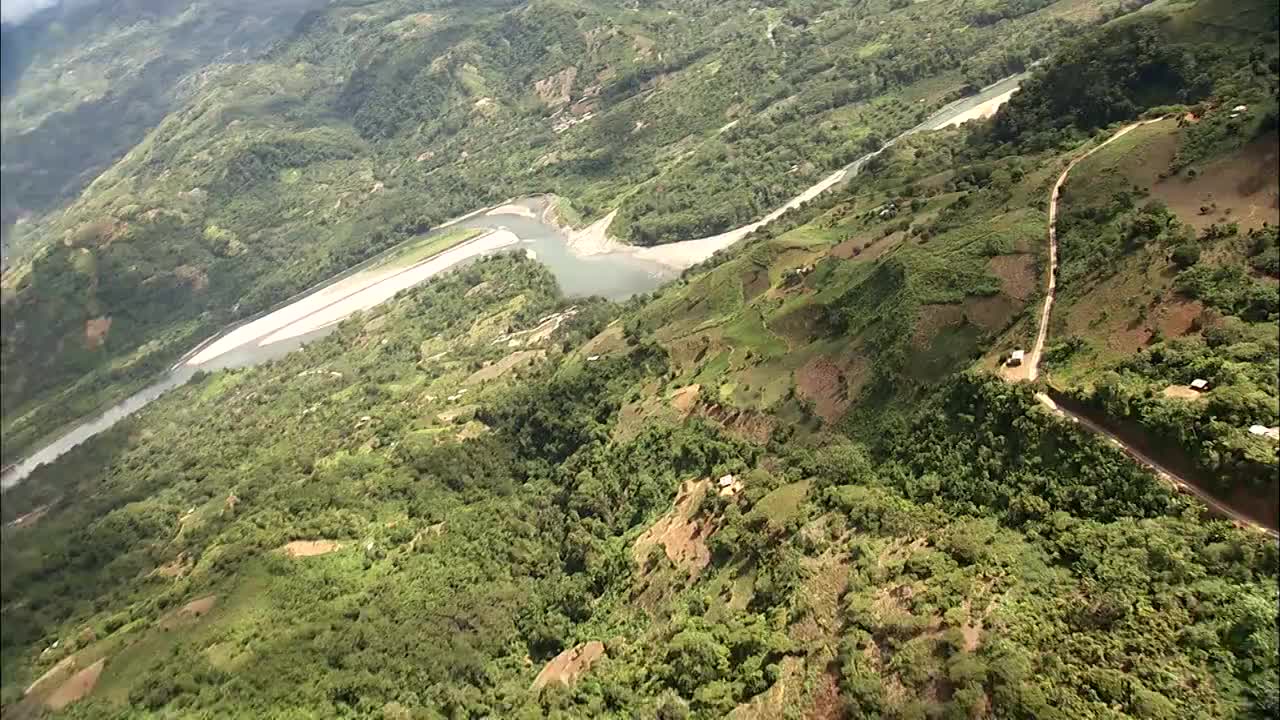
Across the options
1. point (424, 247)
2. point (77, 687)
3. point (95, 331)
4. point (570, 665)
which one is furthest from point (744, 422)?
point (424, 247)

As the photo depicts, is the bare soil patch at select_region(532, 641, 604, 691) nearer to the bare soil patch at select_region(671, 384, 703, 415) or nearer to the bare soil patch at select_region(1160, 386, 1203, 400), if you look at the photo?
the bare soil patch at select_region(671, 384, 703, 415)

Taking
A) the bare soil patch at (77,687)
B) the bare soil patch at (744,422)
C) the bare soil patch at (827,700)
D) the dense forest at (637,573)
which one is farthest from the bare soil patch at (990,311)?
the bare soil patch at (77,687)

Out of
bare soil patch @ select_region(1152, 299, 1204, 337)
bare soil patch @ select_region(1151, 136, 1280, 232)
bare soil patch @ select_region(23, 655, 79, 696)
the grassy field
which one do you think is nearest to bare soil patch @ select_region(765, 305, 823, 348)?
bare soil patch @ select_region(1151, 136, 1280, 232)

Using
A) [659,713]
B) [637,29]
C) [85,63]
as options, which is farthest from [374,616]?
[637,29]

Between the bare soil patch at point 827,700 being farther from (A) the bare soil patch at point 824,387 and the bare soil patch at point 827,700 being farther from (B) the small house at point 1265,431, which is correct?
(A) the bare soil patch at point 824,387

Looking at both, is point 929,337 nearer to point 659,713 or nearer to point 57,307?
point 659,713

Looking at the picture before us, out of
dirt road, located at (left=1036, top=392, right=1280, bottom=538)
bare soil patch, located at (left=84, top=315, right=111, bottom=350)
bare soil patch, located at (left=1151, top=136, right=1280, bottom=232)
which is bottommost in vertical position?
dirt road, located at (left=1036, top=392, right=1280, bottom=538)
